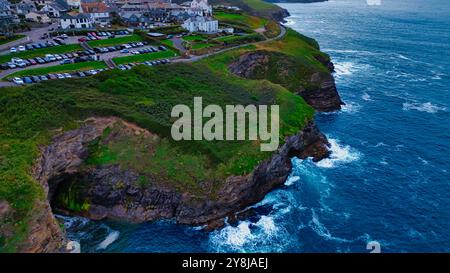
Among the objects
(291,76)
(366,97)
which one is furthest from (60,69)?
(366,97)

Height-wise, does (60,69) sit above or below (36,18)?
below

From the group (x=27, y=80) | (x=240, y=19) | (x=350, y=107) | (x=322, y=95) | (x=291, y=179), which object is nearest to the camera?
(x=291, y=179)

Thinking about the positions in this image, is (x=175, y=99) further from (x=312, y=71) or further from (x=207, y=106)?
(x=312, y=71)

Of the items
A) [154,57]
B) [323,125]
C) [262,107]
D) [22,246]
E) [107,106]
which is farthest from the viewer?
[154,57]

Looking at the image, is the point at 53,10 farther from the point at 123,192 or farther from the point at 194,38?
the point at 123,192

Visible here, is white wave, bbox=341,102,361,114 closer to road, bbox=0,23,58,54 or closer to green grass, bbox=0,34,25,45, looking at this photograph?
road, bbox=0,23,58,54

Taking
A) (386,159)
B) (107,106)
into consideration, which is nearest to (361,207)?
(386,159)
